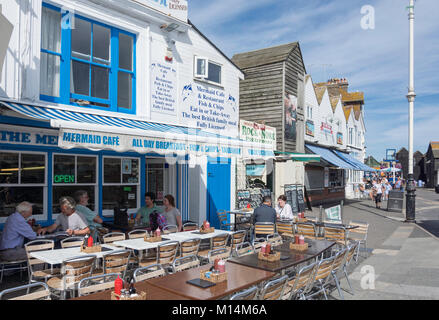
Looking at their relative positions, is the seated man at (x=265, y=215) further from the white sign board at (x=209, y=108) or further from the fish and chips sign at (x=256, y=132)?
the fish and chips sign at (x=256, y=132)

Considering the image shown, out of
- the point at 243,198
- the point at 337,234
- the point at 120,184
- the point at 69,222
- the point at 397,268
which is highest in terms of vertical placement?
the point at 120,184

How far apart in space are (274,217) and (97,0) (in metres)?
6.55

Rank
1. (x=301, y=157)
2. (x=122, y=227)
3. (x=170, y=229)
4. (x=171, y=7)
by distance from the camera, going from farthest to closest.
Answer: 1. (x=301, y=157)
2. (x=171, y=7)
3. (x=122, y=227)
4. (x=170, y=229)

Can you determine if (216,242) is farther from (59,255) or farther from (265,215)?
(59,255)

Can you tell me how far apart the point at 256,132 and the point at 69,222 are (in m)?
8.79

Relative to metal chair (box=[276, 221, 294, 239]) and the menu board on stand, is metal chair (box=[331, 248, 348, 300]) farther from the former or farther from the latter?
the menu board on stand

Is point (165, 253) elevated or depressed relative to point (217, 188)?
depressed

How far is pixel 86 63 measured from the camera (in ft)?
25.1

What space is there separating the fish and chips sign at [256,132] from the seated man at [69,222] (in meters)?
7.04

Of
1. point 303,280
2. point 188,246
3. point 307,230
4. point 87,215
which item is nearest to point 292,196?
point 307,230

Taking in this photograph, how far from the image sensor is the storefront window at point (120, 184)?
8.11 metres

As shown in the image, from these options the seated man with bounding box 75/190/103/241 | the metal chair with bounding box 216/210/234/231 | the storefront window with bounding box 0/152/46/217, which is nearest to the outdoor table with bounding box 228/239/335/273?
the seated man with bounding box 75/190/103/241
